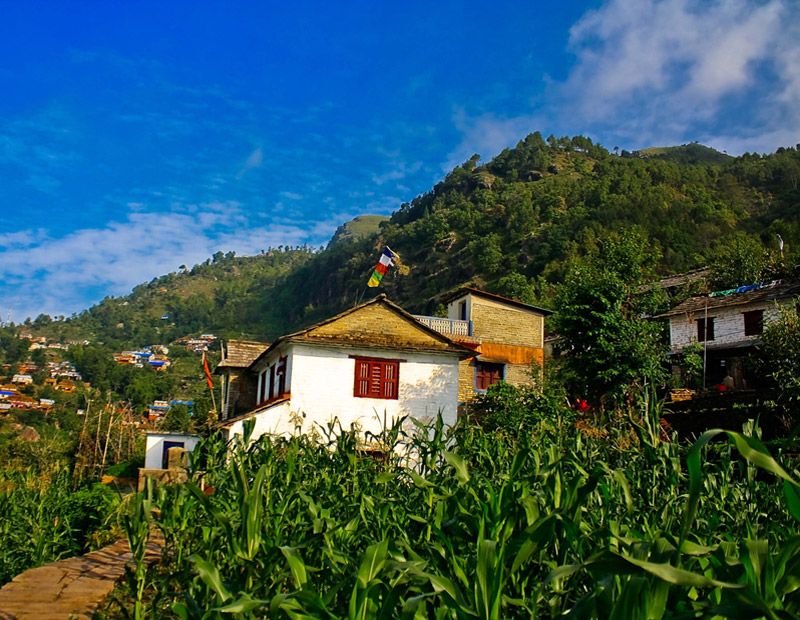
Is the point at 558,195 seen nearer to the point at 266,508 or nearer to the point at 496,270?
the point at 496,270

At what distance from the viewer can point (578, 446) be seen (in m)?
6.89

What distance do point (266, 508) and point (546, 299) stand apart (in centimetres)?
5608

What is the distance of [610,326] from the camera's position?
23.2 m

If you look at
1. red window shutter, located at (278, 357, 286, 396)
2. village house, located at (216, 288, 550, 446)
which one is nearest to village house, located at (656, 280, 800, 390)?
village house, located at (216, 288, 550, 446)

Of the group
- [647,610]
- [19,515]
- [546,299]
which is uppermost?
[546,299]

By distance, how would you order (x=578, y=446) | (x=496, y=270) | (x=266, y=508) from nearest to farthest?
(x=266, y=508) < (x=578, y=446) < (x=496, y=270)

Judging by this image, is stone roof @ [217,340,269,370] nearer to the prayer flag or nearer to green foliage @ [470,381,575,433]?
the prayer flag

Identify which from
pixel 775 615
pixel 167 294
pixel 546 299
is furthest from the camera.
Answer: pixel 167 294

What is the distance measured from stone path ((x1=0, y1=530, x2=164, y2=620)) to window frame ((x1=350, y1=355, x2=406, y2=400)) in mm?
12830

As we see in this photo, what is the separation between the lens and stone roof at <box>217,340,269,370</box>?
29891 millimetres

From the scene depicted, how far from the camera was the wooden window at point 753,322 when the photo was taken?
3083cm

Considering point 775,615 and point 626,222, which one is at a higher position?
point 626,222

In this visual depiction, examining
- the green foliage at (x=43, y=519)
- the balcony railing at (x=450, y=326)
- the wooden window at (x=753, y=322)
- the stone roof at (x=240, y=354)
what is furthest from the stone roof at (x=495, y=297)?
the green foliage at (x=43, y=519)

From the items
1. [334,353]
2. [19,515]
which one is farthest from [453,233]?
[19,515]
